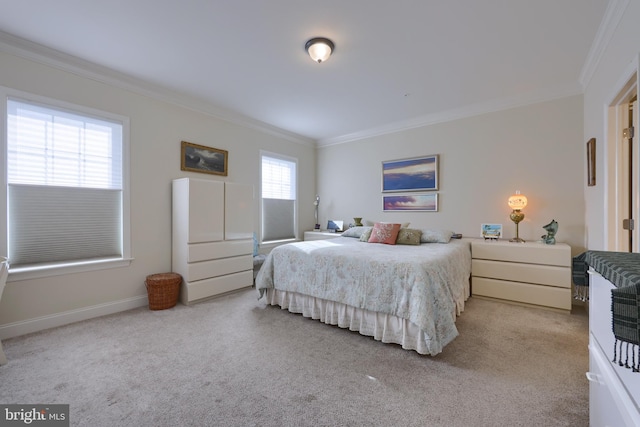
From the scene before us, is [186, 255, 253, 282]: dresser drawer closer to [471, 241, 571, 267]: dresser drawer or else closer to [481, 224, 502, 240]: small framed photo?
[471, 241, 571, 267]: dresser drawer

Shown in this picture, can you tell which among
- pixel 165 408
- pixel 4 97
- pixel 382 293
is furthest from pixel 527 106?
pixel 4 97

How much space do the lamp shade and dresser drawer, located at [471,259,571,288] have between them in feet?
2.40

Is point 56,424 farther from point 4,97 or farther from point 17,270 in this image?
point 4,97

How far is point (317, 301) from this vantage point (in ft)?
9.13

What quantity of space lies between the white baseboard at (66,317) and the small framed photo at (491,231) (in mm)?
4400

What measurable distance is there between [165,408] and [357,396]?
111 centimetres

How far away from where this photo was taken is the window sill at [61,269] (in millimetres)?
2438

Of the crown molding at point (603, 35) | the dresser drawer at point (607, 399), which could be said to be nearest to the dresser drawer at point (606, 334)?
the dresser drawer at point (607, 399)

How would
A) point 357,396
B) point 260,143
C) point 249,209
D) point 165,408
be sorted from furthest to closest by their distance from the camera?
1. point 260,143
2. point 249,209
3. point 357,396
4. point 165,408

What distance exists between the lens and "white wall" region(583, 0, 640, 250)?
5.91 ft

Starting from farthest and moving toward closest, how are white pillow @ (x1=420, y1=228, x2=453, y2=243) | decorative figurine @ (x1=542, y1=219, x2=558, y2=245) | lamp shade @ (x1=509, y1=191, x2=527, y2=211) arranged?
white pillow @ (x1=420, y1=228, x2=453, y2=243) < lamp shade @ (x1=509, y1=191, x2=527, y2=211) < decorative figurine @ (x1=542, y1=219, x2=558, y2=245)

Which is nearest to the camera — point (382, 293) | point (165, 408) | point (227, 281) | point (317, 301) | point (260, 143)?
point (165, 408)

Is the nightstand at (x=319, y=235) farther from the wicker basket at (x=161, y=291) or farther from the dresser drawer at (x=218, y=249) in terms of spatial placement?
the wicker basket at (x=161, y=291)

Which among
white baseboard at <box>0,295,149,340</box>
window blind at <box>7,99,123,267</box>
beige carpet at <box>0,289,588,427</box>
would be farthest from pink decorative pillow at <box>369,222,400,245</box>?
window blind at <box>7,99,123,267</box>
